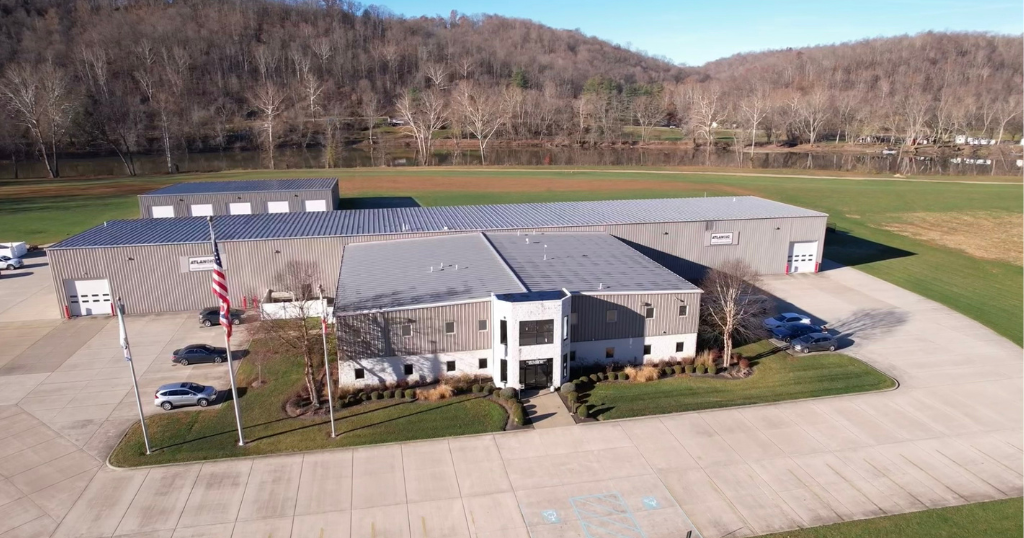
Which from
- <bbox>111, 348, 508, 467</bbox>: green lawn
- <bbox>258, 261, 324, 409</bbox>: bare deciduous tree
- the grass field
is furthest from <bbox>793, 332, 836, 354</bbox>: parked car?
<bbox>258, 261, 324, 409</bbox>: bare deciduous tree

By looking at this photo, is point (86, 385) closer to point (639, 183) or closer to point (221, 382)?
point (221, 382)

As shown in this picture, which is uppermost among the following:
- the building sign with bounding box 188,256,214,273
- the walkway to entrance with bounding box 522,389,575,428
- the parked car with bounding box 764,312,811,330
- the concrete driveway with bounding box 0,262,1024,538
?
the building sign with bounding box 188,256,214,273

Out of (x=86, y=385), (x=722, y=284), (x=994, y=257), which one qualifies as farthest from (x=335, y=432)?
(x=994, y=257)

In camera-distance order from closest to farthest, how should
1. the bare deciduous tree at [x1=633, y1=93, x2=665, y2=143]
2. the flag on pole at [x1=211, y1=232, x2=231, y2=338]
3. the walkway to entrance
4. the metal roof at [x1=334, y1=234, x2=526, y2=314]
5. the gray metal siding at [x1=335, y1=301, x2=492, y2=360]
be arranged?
the flag on pole at [x1=211, y1=232, x2=231, y2=338]
the walkway to entrance
the gray metal siding at [x1=335, y1=301, x2=492, y2=360]
the metal roof at [x1=334, y1=234, x2=526, y2=314]
the bare deciduous tree at [x1=633, y1=93, x2=665, y2=143]

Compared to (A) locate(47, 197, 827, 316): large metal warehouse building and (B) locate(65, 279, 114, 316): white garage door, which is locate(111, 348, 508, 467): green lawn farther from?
(B) locate(65, 279, 114, 316): white garage door

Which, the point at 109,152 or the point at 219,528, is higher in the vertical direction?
the point at 109,152

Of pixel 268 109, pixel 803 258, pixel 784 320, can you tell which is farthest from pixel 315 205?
pixel 268 109

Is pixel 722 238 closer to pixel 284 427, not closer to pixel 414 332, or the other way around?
pixel 414 332
